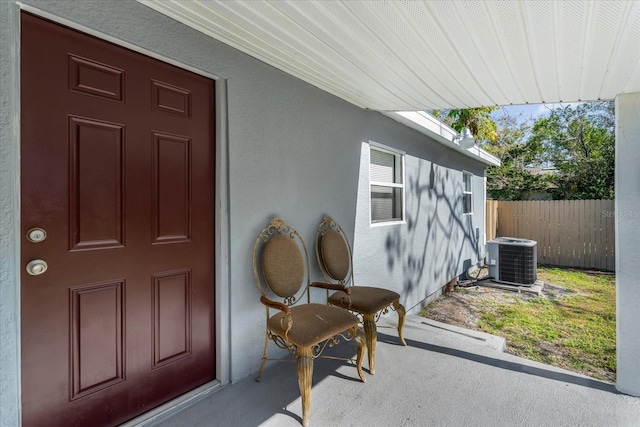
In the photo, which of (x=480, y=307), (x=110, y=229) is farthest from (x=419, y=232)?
(x=110, y=229)

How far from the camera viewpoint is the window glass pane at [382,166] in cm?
421

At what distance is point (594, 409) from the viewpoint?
215cm

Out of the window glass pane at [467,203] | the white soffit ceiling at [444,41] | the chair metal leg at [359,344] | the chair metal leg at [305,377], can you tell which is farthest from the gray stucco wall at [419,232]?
the chair metal leg at [305,377]

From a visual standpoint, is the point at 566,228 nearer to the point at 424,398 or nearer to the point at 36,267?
the point at 424,398

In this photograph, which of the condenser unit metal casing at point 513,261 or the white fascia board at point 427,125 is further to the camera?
the condenser unit metal casing at point 513,261

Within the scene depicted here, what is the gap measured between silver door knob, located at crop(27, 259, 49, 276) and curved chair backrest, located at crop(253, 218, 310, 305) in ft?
4.07

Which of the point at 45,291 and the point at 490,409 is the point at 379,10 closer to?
the point at 45,291

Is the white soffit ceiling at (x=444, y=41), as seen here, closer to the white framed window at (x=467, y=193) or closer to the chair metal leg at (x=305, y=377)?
the chair metal leg at (x=305, y=377)

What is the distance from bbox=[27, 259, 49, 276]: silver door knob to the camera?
1526 mm

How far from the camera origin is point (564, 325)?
14.4ft

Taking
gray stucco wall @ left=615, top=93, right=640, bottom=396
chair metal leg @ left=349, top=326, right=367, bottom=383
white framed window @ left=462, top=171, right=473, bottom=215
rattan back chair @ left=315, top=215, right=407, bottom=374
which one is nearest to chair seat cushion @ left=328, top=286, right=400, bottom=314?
rattan back chair @ left=315, top=215, right=407, bottom=374

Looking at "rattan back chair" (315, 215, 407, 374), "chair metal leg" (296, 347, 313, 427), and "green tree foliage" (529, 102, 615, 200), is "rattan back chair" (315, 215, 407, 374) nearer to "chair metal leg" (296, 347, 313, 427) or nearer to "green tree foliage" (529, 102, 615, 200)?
"chair metal leg" (296, 347, 313, 427)

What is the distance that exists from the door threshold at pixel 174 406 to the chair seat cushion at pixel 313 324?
594mm

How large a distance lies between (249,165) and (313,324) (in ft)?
4.09
